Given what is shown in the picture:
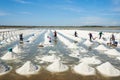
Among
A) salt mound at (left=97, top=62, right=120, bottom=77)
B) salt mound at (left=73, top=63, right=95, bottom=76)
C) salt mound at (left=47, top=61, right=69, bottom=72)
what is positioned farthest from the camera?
salt mound at (left=47, top=61, right=69, bottom=72)

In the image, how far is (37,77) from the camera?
8680 millimetres

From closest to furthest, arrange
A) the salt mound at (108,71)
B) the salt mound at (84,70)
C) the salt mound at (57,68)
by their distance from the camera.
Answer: the salt mound at (108,71), the salt mound at (84,70), the salt mound at (57,68)

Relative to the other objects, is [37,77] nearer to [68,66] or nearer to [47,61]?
[68,66]

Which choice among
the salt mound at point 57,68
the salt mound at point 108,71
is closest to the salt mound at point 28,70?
the salt mound at point 57,68

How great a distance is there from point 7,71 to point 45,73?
223 cm

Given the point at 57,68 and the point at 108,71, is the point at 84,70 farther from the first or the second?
the point at 57,68

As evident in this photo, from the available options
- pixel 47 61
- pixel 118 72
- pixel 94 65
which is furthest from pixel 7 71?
pixel 118 72

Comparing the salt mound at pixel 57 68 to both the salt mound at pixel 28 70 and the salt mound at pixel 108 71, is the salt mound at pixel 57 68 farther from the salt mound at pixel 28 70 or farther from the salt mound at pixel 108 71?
the salt mound at pixel 108 71


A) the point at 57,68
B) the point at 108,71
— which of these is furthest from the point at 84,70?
the point at 57,68

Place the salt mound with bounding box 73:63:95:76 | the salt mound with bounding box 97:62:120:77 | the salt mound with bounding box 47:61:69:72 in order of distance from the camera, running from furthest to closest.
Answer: the salt mound with bounding box 47:61:69:72 < the salt mound with bounding box 73:63:95:76 < the salt mound with bounding box 97:62:120:77

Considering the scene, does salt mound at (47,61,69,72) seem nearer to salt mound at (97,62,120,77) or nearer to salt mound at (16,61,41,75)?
salt mound at (16,61,41,75)

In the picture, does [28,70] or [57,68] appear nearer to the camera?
[28,70]

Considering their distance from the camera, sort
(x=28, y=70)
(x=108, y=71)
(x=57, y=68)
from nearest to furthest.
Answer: (x=108, y=71)
(x=28, y=70)
(x=57, y=68)

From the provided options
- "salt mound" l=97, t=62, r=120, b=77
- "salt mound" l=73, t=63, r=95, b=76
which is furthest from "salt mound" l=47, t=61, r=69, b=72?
"salt mound" l=97, t=62, r=120, b=77
